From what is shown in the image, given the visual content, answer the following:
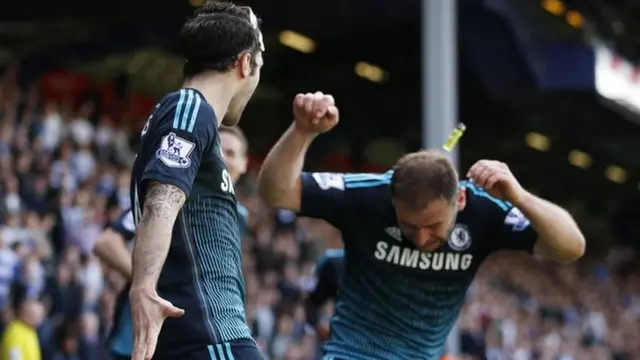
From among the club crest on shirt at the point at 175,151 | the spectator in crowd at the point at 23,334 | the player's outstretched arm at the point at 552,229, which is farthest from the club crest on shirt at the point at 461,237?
the spectator in crowd at the point at 23,334

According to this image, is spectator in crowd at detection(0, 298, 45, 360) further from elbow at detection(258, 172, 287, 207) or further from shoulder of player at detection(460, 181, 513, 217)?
shoulder of player at detection(460, 181, 513, 217)

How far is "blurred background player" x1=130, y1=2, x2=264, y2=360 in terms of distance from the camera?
4.37m

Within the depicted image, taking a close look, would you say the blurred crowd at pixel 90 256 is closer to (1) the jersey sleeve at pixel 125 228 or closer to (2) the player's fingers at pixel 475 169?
(1) the jersey sleeve at pixel 125 228

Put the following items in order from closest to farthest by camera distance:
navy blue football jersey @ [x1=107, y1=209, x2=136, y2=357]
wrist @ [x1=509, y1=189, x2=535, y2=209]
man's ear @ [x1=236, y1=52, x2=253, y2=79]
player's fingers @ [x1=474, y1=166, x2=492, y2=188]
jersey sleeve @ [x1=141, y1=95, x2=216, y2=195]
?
jersey sleeve @ [x1=141, y1=95, x2=216, y2=195] → man's ear @ [x1=236, y1=52, x2=253, y2=79] → player's fingers @ [x1=474, y1=166, x2=492, y2=188] → wrist @ [x1=509, y1=189, x2=535, y2=209] → navy blue football jersey @ [x1=107, y1=209, x2=136, y2=357]

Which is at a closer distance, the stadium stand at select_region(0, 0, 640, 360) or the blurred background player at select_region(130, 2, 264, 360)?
the blurred background player at select_region(130, 2, 264, 360)

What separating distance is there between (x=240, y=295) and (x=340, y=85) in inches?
883

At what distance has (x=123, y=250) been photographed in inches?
316

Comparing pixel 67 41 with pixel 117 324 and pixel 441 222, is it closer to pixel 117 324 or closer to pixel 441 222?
pixel 117 324

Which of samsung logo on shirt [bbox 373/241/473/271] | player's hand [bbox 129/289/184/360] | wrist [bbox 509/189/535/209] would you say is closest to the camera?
player's hand [bbox 129/289/184/360]

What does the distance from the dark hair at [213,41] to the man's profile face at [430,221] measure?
4.17 ft

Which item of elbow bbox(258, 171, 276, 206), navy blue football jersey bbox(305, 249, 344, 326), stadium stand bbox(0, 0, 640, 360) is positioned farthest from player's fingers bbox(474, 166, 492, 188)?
stadium stand bbox(0, 0, 640, 360)

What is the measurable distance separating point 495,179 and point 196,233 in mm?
1682

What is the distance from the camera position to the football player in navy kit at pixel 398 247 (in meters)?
6.21

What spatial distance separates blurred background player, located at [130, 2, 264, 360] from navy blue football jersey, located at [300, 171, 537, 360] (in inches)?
56.7
